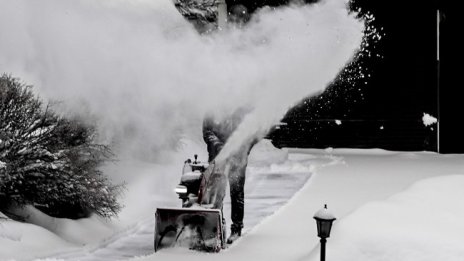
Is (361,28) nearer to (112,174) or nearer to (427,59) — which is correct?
(427,59)

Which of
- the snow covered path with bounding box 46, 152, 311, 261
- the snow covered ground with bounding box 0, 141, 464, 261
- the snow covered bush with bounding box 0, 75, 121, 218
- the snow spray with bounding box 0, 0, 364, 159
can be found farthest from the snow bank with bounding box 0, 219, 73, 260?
the snow spray with bounding box 0, 0, 364, 159

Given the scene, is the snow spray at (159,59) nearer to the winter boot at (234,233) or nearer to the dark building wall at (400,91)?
the dark building wall at (400,91)

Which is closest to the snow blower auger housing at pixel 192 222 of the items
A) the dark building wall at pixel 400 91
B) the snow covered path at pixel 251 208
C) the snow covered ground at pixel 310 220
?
the snow covered ground at pixel 310 220

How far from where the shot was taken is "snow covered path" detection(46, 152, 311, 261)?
9.20 metres

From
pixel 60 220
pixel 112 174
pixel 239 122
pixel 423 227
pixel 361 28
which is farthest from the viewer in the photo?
pixel 361 28

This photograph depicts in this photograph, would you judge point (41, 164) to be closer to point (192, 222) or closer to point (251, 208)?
point (192, 222)

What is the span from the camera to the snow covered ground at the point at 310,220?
7.79 meters

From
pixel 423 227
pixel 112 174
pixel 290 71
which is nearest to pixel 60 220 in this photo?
pixel 112 174

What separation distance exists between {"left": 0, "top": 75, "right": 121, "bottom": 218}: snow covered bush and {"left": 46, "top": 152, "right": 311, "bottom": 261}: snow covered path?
54 centimetres

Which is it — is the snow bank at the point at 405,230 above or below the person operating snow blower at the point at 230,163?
below

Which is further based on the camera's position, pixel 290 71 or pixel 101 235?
pixel 290 71

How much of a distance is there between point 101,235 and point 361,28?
33.4ft

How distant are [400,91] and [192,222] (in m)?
10.5

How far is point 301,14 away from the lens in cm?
1856
